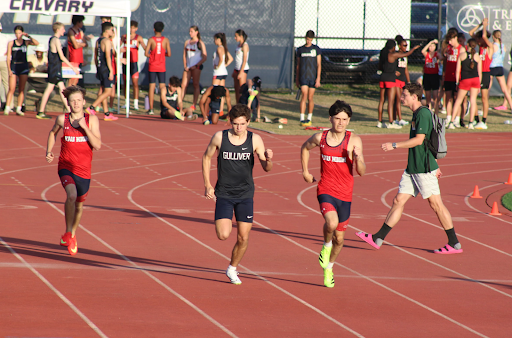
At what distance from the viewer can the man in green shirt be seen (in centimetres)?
766

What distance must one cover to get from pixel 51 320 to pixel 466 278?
12.6 feet

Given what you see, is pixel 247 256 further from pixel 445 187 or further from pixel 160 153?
pixel 160 153

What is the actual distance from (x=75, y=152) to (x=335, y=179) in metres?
2.66

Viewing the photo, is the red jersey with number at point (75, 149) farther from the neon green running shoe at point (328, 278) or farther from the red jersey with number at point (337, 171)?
the neon green running shoe at point (328, 278)

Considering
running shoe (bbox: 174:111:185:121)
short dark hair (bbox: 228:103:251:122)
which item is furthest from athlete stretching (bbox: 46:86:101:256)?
running shoe (bbox: 174:111:185:121)

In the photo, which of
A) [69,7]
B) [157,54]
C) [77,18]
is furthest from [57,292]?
[157,54]

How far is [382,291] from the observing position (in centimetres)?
639

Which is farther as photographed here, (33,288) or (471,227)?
(471,227)

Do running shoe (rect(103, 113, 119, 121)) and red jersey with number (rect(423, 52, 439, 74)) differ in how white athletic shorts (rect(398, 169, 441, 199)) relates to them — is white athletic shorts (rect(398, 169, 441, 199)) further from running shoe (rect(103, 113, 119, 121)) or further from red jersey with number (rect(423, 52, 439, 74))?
red jersey with number (rect(423, 52, 439, 74))

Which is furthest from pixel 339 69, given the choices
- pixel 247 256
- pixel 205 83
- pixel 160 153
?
pixel 247 256

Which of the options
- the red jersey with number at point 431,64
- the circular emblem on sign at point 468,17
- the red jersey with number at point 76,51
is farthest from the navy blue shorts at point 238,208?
the circular emblem on sign at point 468,17

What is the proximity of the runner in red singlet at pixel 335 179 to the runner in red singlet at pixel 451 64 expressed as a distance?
1161 centimetres

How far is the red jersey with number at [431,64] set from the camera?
18.3m

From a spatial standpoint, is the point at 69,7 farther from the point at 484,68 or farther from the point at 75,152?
the point at 484,68
